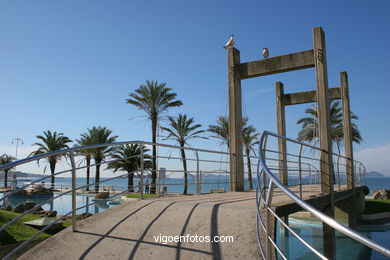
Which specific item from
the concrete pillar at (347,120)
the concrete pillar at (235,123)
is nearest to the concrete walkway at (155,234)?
the concrete pillar at (235,123)

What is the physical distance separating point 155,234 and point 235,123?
5.56 m

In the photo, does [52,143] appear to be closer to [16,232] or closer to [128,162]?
[128,162]

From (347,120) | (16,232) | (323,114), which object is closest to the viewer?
(323,114)

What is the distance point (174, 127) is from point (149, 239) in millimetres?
24096

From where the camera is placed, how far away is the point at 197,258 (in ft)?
10.1

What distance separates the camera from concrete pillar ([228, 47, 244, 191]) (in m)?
8.38

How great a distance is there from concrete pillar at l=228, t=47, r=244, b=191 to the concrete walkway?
3.86 meters

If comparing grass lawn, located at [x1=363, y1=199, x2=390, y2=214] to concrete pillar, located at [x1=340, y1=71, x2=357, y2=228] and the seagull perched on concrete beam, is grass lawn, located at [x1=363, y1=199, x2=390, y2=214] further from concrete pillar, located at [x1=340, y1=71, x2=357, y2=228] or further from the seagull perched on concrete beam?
the seagull perched on concrete beam

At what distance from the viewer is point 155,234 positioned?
367 centimetres

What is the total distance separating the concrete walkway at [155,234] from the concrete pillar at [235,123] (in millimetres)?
3862

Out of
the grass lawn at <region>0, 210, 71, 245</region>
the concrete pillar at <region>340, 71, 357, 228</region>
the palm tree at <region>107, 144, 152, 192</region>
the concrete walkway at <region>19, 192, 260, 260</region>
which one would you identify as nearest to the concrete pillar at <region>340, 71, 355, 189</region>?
the concrete pillar at <region>340, 71, 357, 228</region>

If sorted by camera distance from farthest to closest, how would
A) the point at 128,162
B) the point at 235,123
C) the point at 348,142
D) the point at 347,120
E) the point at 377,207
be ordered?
the point at 128,162 → the point at 377,207 → the point at 348,142 → the point at 347,120 → the point at 235,123

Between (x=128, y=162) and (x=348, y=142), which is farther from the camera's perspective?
(x=128, y=162)

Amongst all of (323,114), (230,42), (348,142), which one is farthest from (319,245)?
(230,42)
